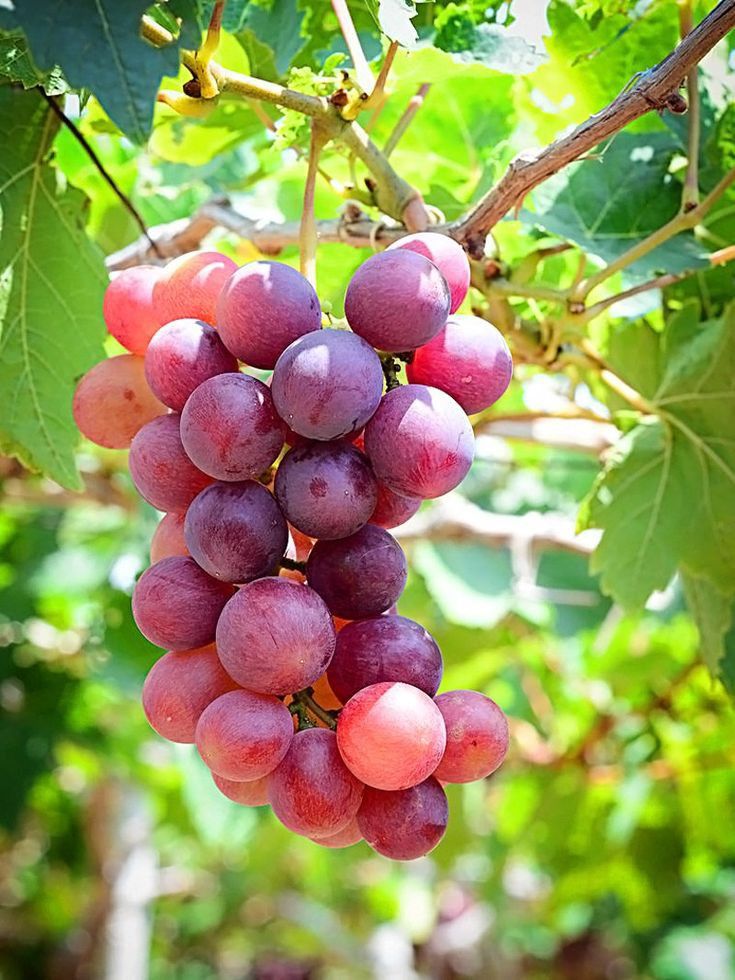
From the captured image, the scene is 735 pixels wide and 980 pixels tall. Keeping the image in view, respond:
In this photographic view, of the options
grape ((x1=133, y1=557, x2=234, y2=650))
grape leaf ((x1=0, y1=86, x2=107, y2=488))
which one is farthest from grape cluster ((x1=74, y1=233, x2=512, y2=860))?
grape leaf ((x1=0, y1=86, x2=107, y2=488))

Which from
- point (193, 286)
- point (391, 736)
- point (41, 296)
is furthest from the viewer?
Result: point (41, 296)

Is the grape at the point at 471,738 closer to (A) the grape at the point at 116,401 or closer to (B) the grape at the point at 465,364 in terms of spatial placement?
(B) the grape at the point at 465,364

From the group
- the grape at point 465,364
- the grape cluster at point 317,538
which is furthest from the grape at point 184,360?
the grape at point 465,364

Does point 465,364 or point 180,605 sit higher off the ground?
point 465,364

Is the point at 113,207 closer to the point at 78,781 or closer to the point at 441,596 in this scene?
the point at 441,596

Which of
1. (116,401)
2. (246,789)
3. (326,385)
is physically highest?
(326,385)

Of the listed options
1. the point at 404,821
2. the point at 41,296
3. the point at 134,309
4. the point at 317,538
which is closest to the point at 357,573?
the point at 317,538

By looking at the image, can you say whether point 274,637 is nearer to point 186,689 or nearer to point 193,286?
point 186,689
